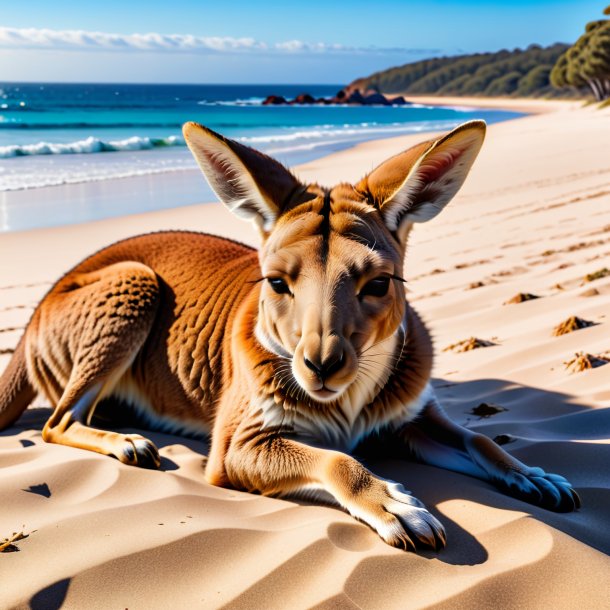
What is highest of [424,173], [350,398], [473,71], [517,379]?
[473,71]

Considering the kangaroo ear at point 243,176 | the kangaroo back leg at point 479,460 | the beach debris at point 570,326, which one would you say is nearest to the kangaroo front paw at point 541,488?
the kangaroo back leg at point 479,460

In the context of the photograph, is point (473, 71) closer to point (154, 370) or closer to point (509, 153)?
point (509, 153)

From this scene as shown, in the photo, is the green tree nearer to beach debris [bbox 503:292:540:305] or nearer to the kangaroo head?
beach debris [bbox 503:292:540:305]

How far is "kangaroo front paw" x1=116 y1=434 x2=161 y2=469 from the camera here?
11.4ft

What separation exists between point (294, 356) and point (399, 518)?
67cm

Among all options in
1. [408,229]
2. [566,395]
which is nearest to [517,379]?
[566,395]

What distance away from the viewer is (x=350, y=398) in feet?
10.6

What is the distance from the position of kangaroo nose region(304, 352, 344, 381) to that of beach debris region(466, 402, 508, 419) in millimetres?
1814

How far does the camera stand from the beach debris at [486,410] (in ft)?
13.9

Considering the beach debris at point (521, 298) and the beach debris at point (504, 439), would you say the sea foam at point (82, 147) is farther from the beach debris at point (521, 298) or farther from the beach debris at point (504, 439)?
the beach debris at point (504, 439)

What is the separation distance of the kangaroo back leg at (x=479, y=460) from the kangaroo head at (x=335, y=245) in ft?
1.35

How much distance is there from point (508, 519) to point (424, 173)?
4.51ft

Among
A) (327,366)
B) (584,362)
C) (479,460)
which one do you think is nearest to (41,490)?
(327,366)

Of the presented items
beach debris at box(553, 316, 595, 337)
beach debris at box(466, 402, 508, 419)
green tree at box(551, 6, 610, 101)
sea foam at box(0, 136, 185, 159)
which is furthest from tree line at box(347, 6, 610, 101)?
beach debris at box(466, 402, 508, 419)
